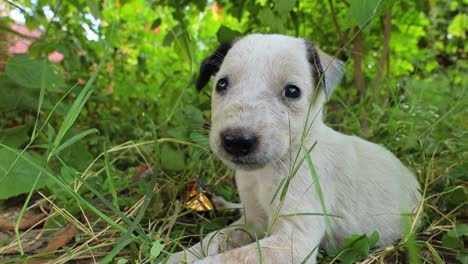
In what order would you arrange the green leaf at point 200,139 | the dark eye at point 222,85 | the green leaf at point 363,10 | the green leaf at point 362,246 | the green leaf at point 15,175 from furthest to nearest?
the green leaf at point 200,139
the dark eye at point 222,85
the green leaf at point 362,246
the green leaf at point 15,175
the green leaf at point 363,10

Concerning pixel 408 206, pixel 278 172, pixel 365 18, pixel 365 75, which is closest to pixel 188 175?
pixel 278 172

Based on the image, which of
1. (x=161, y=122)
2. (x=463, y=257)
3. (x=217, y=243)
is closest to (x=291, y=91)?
(x=217, y=243)

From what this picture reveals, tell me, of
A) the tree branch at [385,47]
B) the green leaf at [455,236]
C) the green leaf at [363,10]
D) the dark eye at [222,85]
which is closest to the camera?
the green leaf at [363,10]

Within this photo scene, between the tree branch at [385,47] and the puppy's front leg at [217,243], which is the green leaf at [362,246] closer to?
the puppy's front leg at [217,243]

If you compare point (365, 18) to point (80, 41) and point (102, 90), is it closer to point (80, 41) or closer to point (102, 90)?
point (80, 41)

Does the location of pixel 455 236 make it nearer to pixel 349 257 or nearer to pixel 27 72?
pixel 349 257

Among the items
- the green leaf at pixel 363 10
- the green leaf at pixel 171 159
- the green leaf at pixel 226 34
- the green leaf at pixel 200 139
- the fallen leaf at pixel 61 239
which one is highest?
the green leaf at pixel 363 10

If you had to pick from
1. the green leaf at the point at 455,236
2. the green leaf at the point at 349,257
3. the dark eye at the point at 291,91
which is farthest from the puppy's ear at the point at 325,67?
the green leaf at the point at 455,236

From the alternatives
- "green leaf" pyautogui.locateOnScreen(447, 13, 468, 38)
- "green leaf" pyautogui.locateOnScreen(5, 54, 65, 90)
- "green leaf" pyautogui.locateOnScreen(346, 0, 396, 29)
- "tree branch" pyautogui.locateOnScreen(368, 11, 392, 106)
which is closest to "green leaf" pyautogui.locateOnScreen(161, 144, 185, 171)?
"green leaf" pyautogui.locateOnScreen(5, 54, 65, 90)
